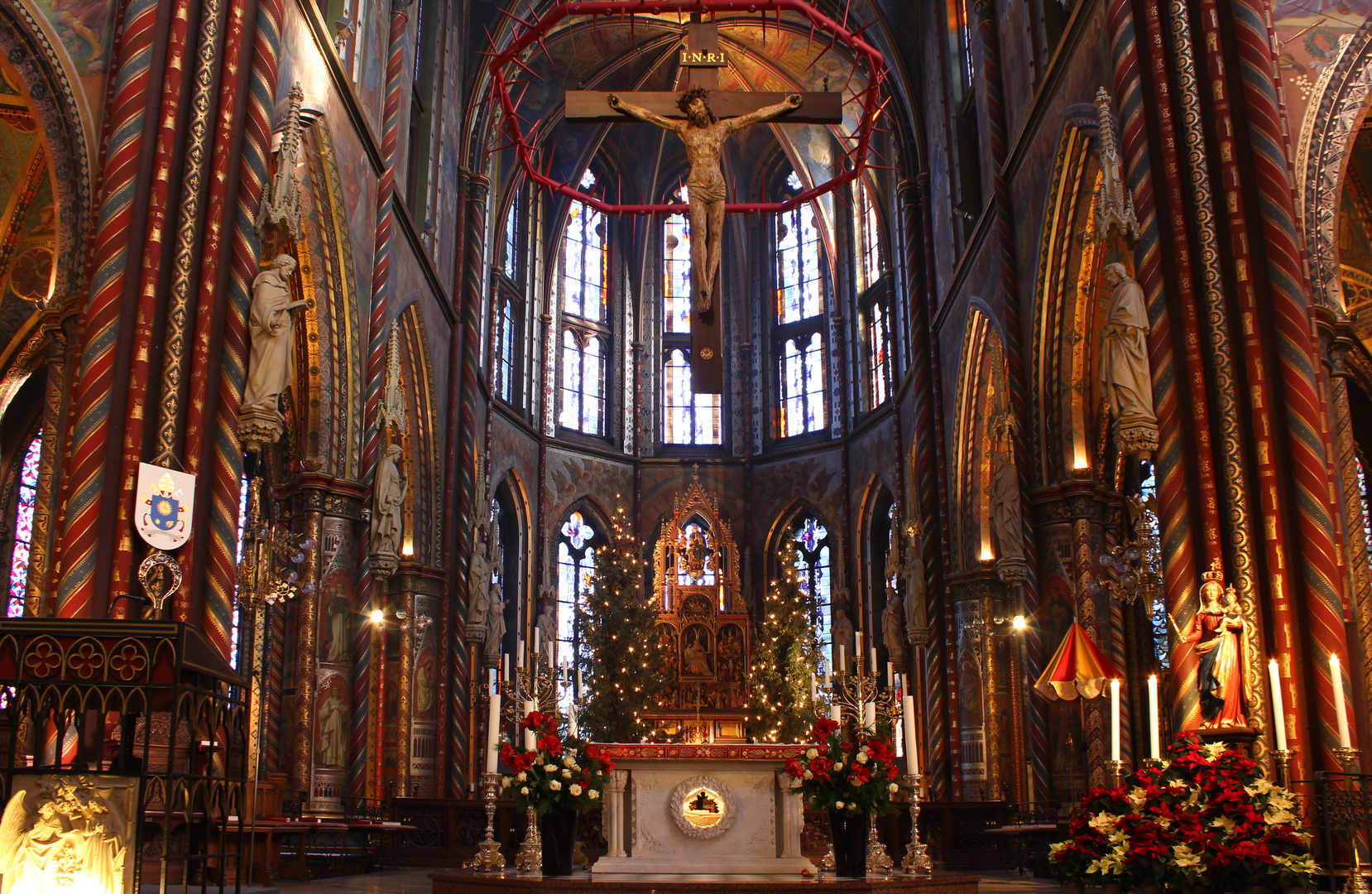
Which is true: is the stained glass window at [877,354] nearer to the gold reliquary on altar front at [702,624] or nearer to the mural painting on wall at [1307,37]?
the gold reliquary on altar front at [702,624]

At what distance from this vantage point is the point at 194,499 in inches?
413

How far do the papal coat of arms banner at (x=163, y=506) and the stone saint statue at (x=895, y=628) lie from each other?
56.3 feet

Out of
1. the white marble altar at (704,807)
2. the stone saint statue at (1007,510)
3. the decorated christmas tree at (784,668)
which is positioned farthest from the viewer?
the decorated christmas tree at (784,668)

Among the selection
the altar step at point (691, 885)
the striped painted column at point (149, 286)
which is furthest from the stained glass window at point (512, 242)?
the altar step at point (691, 885)

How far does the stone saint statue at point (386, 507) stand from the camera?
17891 millimetres

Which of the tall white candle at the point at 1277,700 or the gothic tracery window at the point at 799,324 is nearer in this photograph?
the tall white candle at the point at 1277,700

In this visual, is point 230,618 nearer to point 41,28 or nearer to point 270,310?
point 270,310

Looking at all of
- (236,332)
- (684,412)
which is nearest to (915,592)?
(684,412)

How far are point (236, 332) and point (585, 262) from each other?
22998mm

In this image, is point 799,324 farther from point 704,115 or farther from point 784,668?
point 704,115

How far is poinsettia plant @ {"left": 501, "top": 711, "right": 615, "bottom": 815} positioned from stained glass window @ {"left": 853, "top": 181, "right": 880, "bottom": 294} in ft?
71.0

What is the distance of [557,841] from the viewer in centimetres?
1033

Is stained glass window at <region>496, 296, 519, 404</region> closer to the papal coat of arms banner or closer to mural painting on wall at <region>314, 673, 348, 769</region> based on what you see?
mural painting on wall at <region>314, 673, 348, 769</region>

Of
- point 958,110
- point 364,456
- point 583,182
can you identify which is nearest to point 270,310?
point 364,456
